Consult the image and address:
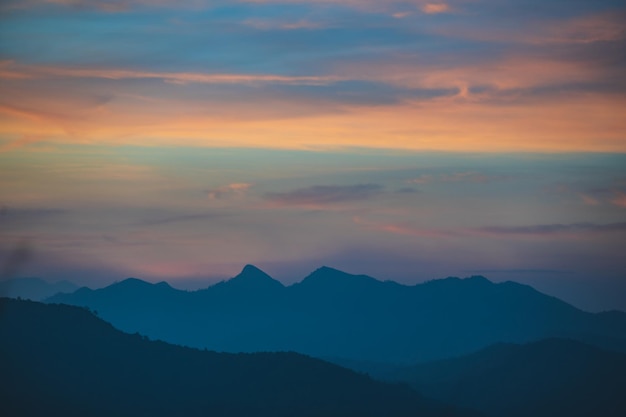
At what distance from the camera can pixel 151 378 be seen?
610ft

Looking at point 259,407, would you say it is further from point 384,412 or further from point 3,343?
point 3,343

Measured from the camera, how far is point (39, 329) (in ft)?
581

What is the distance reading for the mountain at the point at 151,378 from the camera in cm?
16512

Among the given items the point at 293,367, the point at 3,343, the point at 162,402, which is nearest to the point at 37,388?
the point at 3,343

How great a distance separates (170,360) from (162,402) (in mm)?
16847

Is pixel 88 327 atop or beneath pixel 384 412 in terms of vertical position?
atop

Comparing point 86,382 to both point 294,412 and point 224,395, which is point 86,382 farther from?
point 294,412

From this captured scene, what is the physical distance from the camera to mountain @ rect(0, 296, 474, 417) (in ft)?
542

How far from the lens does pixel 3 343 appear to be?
166 metres

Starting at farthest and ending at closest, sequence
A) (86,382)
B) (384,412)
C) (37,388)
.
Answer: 1. (384,412)
2. (86,382)
3. (37,388)

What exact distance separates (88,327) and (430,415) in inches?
3062

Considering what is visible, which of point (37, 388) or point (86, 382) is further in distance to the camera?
point (86, 382)

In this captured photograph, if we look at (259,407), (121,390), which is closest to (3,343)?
(121,390)

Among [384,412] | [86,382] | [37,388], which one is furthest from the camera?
[384,412]
